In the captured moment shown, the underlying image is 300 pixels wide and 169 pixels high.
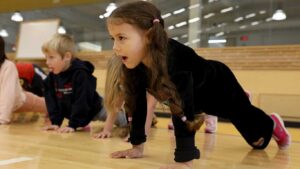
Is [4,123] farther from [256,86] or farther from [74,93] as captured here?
[256,86]

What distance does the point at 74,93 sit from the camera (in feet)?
6.68

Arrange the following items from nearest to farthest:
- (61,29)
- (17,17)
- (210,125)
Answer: (210,125) < (61,29) < (17,17)

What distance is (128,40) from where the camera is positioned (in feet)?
3.28

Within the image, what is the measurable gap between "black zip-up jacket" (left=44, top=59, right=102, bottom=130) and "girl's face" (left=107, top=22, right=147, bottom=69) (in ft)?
3.42

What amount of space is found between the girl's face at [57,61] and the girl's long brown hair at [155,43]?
105 centimetres

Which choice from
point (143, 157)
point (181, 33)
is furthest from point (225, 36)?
point (143, 157)

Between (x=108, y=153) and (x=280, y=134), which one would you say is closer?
(x=108, y=153)

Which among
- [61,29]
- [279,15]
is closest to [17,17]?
[61,29]

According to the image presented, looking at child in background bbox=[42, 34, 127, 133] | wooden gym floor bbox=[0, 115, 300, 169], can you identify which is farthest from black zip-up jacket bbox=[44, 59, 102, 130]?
wooden gym floor bbox=[0, 115, 300, 169]

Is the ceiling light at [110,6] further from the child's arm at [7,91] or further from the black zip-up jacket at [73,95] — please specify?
the black zip-up jacket at [73,95]

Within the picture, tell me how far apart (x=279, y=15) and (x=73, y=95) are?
2.70 metres

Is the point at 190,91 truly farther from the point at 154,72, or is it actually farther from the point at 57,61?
the point at 57,61

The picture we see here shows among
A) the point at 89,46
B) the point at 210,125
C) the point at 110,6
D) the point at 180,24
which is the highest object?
the point at 110,6

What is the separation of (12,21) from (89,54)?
1.74 m
